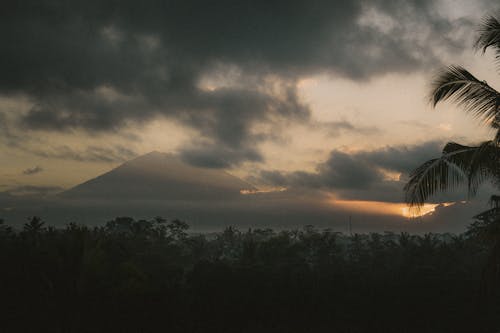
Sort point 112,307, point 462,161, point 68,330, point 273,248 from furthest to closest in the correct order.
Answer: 1. point 273,248
2. point 112,307
3. point 68,330
4. point 462,161

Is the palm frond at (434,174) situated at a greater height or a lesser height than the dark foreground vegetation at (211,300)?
greater

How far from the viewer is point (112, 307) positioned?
1911 centimetres

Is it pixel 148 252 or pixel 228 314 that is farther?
pixel 148 252

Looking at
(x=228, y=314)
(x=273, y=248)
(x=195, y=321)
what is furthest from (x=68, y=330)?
(x=273, y=248)

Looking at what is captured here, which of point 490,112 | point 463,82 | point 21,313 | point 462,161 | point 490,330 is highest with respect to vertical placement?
point 463,82

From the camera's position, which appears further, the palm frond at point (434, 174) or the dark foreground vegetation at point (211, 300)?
the dark foreground vegetation at point (211, 300)

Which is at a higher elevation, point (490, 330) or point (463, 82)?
point (463, 82)

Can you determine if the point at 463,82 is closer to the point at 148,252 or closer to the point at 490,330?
the point at 490,330

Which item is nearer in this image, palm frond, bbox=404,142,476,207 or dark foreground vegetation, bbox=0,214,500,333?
palm frond, bbox=404,142,476,207

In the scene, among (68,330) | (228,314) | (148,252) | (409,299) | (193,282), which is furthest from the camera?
(148,252)

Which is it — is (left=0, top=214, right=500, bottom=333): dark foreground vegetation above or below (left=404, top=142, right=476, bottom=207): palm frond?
below

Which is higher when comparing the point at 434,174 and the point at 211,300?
the point at 434,174

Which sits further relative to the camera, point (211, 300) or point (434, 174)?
point (211, 300)

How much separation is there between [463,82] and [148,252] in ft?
135
